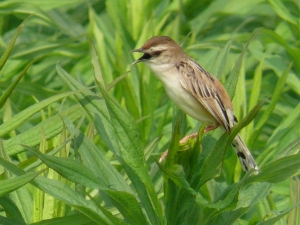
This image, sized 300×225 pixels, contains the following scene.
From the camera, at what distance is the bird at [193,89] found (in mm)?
3572

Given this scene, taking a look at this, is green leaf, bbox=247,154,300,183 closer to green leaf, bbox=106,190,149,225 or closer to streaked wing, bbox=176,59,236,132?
green leaf, bbox=106,190,149,225

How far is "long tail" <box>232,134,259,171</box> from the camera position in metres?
3.58

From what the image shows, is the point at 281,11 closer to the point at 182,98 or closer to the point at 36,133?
the point at 182,98

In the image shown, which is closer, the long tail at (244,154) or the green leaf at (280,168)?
the green leaf at (280,168)

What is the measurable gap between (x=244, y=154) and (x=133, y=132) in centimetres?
107

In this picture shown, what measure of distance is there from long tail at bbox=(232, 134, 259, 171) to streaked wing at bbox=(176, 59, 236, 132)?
9cm

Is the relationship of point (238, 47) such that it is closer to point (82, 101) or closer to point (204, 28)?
point (204, 28)

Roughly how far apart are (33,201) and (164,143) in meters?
1.94

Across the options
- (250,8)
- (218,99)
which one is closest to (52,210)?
(218,99)

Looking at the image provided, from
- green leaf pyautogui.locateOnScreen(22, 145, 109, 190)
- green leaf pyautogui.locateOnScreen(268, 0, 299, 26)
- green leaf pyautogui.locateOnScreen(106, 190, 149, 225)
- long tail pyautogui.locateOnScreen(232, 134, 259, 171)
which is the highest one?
green leaf pyautogui.locateOnScreen(22, 145, 109, 190)

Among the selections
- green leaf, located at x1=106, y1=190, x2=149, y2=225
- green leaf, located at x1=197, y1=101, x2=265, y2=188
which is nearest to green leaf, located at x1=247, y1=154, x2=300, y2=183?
green leaf, located at x1=197, y1=101, x2=265, y2=188

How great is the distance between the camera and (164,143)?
493cm

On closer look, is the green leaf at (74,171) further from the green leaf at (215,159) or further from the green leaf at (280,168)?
the green leaf at (280,168)

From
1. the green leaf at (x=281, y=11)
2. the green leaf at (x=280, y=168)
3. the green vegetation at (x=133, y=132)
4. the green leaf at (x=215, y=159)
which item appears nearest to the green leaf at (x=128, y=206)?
the green vegetation at (x=133, y=132)
